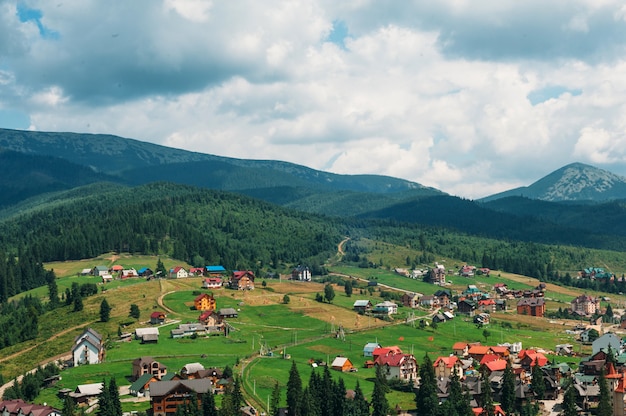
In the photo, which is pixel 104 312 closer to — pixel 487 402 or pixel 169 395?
pixel 169 395

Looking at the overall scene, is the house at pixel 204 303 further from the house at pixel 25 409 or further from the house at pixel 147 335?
the house at pixel 25 409

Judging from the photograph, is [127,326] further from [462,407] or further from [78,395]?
[462,407]

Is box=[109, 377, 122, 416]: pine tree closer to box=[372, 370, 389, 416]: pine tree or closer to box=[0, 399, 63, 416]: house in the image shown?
box=[0, 399, 63, 416]: house

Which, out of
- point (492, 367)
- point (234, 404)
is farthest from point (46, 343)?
point (492, 367)

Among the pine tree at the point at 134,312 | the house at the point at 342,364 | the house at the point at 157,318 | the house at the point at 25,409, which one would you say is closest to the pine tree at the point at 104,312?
the pine tree at the point at 134,312

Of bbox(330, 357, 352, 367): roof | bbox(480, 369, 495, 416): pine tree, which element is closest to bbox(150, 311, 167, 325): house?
bbox(330, 357, 352, 367): roof

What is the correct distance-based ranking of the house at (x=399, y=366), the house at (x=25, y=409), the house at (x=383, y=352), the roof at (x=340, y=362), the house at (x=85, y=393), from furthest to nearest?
the house at (x=383, y=352) → the roof at (x=340, y=362) → the house at (x=399, y=366) → the house at (x=85, y=393) → the house at (x=25, y=409)
